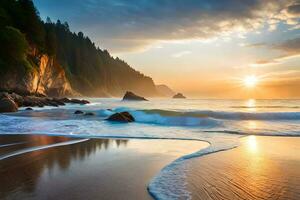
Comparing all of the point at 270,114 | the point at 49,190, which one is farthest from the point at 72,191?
the point at 270,114

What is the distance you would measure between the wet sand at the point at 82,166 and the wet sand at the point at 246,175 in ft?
2.99

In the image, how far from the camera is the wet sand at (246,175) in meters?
4.54

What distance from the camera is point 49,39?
2726 inches

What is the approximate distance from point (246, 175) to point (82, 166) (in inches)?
143

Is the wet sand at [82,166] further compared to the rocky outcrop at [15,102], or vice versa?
the rocky outcrop at [15,102]

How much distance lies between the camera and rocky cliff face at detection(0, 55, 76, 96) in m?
43.4

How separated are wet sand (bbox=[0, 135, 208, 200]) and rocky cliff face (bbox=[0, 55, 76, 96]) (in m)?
37.2

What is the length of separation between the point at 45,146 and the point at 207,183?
236 inches

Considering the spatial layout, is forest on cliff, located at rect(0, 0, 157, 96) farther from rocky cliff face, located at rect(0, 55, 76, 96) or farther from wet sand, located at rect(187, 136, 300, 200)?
wet sand, located at rect(187, 136, 300, 200)

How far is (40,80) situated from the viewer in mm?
55750

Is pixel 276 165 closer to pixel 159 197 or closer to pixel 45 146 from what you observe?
pixel 159 197

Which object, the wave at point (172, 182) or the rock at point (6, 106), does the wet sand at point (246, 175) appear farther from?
the rock at point (6, 106)

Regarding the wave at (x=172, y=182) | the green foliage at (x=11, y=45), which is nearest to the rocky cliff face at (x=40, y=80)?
the green foliage at (x=11, y=45)

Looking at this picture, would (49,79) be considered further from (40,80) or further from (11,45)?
(11,45)
